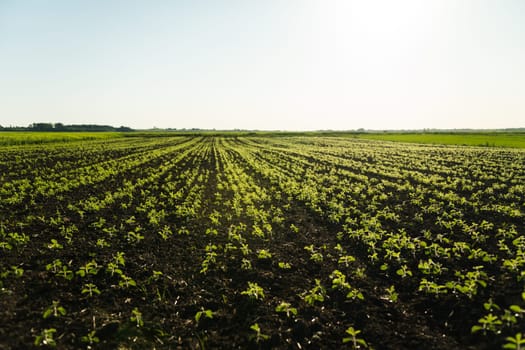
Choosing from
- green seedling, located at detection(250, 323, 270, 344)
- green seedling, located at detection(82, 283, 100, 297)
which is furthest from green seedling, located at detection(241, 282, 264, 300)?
green seedling, located at detection(82, 283, 100, 297)

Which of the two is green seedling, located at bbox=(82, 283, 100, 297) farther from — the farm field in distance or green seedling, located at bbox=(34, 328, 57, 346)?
green seedling, located at bbox=(34, 328, 57, 346)

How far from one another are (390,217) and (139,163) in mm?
22162

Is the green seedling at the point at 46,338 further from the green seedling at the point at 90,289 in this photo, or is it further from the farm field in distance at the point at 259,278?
the green seedling at the point at 90,289

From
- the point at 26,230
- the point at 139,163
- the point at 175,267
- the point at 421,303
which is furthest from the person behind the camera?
the point at 139,163

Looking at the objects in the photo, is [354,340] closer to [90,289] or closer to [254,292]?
[254,292]

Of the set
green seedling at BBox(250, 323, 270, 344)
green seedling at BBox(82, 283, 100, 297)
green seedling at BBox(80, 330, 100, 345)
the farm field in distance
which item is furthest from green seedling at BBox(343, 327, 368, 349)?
green seedling at BBox(82, 283, 100, 297)

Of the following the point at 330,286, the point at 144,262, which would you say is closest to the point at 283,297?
the point at 330,286

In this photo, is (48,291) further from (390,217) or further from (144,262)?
(390,217)

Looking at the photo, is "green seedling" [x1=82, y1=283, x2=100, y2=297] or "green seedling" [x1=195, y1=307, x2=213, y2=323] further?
"green seedling" [x1=82, y1=283, x2=100, y2=297]

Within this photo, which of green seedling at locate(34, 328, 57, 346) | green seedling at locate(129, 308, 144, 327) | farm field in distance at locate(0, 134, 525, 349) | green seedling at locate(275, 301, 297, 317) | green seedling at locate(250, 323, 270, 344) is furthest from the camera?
green seedling at locate(275, 301, 297, 317)

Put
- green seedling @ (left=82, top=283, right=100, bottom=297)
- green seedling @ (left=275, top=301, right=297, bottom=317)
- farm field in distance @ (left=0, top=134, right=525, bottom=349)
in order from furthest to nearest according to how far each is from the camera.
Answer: green seedling @ (left=82, top=283, right=100, bottom=297) < green seedling @ (left=275, top=301, right=297, bottom=317) < farm field in distance @ (left=0, top=134, right=525, bottom=349)

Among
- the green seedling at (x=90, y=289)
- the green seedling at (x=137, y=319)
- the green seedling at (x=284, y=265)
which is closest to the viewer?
the green seedling at (x=137, y=319)

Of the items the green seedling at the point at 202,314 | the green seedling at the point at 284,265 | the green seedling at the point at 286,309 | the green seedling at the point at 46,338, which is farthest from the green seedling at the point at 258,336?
the green seedling at the point at 46,338

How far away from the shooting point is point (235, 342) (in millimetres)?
4633
